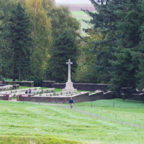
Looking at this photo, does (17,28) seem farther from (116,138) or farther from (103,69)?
(116,138)

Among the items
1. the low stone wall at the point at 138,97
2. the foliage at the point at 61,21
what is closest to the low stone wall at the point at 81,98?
the low stone wall at the point at 138,97

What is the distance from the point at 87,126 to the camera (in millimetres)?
21844

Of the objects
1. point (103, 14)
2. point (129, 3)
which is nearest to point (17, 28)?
point (103, 14)

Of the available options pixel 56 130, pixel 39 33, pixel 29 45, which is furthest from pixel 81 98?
pixel 39 33

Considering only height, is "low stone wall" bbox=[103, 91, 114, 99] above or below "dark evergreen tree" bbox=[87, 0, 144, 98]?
below

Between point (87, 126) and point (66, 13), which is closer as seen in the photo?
point (87, 126)

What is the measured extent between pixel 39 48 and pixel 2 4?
32.6 ft

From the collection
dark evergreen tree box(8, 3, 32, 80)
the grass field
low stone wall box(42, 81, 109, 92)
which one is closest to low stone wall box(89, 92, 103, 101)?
low stone wall box(42, 81, 109, 92)

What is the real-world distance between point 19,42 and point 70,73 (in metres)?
9.10

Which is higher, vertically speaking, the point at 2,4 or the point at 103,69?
the point at 2,4

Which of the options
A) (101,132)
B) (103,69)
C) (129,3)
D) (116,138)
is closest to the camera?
(116,138)

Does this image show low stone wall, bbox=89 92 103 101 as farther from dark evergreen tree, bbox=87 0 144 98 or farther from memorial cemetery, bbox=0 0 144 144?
dark evergreen tree, bbox=87 0 144 98

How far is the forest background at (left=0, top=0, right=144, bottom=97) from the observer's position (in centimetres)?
4538

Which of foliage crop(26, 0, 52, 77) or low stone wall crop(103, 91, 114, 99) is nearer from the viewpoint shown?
low stone wall crop(103, 91, 114, 99)
